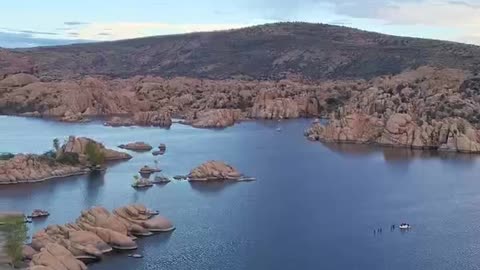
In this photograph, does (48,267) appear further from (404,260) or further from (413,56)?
(413,56)

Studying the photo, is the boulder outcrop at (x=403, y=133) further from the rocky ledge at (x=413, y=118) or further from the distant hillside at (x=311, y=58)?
the distant hillside at (x=311, y=58)

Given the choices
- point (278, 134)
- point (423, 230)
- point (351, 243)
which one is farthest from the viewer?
point (278, 134)

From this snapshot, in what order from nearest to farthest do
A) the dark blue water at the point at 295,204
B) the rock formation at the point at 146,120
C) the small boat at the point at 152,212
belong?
the dark blue water at the point at 295,204, the small boat at the point at 152,212, the rock formation at the point at 146,120

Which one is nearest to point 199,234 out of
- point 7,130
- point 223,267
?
point 223,267

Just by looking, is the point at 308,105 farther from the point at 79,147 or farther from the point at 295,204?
the point at 295,204

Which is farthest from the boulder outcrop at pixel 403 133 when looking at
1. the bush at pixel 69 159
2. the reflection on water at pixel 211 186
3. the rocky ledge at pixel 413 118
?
the bush at pixel 69 159

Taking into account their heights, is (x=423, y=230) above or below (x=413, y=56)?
below
